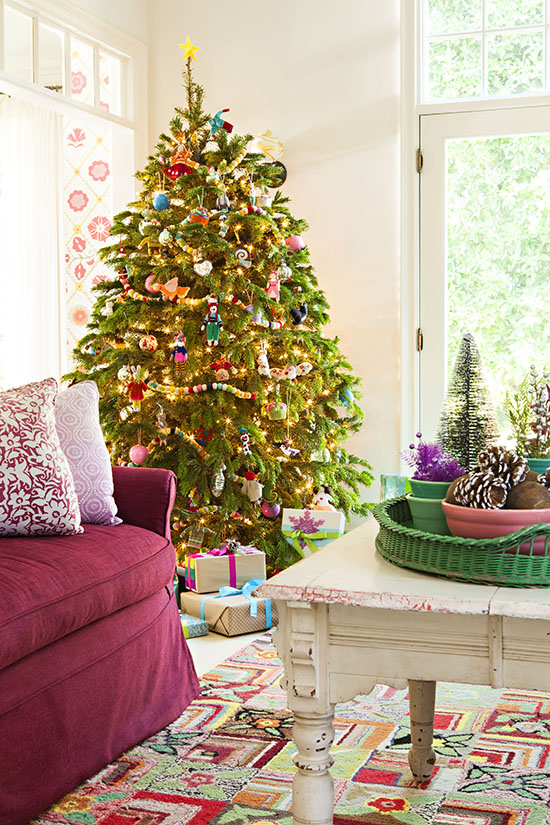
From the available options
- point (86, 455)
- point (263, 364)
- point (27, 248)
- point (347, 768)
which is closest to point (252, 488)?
point (263, 364)

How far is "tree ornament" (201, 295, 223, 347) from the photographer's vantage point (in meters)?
3.69

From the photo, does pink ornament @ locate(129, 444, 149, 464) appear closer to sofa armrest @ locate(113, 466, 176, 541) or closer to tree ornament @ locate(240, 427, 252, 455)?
tree ornament @ locate(240, 427, 252, 455)

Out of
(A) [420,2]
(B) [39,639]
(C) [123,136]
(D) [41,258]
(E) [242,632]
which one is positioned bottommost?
(E) [242,632]

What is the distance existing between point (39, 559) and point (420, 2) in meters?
3.70

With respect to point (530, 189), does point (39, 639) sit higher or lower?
lower

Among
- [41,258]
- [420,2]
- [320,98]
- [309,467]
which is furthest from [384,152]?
[41,258]

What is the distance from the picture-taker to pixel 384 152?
4605mm

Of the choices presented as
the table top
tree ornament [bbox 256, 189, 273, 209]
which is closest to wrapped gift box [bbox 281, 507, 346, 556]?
tree ornament [bbox 256, 189, 273, 209]

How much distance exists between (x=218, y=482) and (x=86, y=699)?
170cm

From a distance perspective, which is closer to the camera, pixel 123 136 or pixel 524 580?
pixel 524 580

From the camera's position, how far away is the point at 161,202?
3809mm

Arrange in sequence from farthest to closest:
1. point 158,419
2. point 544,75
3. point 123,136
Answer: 1. point 123,136
2. point 544,75
3. point 158,419

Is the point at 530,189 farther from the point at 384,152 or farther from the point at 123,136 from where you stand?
the point at 123,136

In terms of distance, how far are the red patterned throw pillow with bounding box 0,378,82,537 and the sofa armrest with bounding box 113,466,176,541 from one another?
26cm
